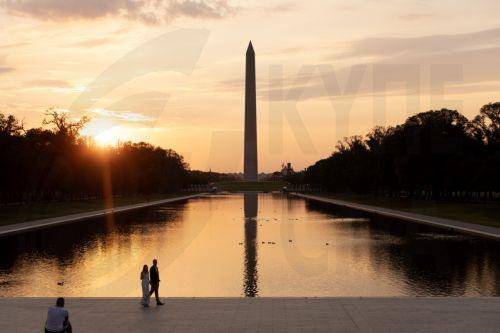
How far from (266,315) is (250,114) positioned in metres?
113

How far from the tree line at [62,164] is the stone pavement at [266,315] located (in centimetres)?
4732

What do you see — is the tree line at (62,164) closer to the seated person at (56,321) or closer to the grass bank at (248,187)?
the grass bank at (248,187)

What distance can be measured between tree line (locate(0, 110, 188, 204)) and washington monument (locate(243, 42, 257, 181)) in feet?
74.5

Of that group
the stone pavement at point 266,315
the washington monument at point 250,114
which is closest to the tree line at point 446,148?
the washington monument at point 250,114

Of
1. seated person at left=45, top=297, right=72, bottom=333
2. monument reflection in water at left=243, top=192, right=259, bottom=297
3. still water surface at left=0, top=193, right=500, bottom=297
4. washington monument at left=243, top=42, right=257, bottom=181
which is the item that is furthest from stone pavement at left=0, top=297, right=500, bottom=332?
washington monument at left=243, top=42, right=257, bottom=181

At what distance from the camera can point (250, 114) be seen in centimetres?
12612

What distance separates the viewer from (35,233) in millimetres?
38344

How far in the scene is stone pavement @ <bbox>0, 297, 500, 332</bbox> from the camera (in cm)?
1359

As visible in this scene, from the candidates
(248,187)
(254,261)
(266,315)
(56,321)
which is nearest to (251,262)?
(254,261)

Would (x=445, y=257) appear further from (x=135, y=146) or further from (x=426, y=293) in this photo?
(x=135, y=146)

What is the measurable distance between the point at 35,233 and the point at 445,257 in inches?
1062

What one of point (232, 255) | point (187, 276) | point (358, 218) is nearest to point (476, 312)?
point (187, 276)

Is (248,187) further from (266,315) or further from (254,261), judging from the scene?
(266,315)

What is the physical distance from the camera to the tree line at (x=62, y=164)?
207 ft
